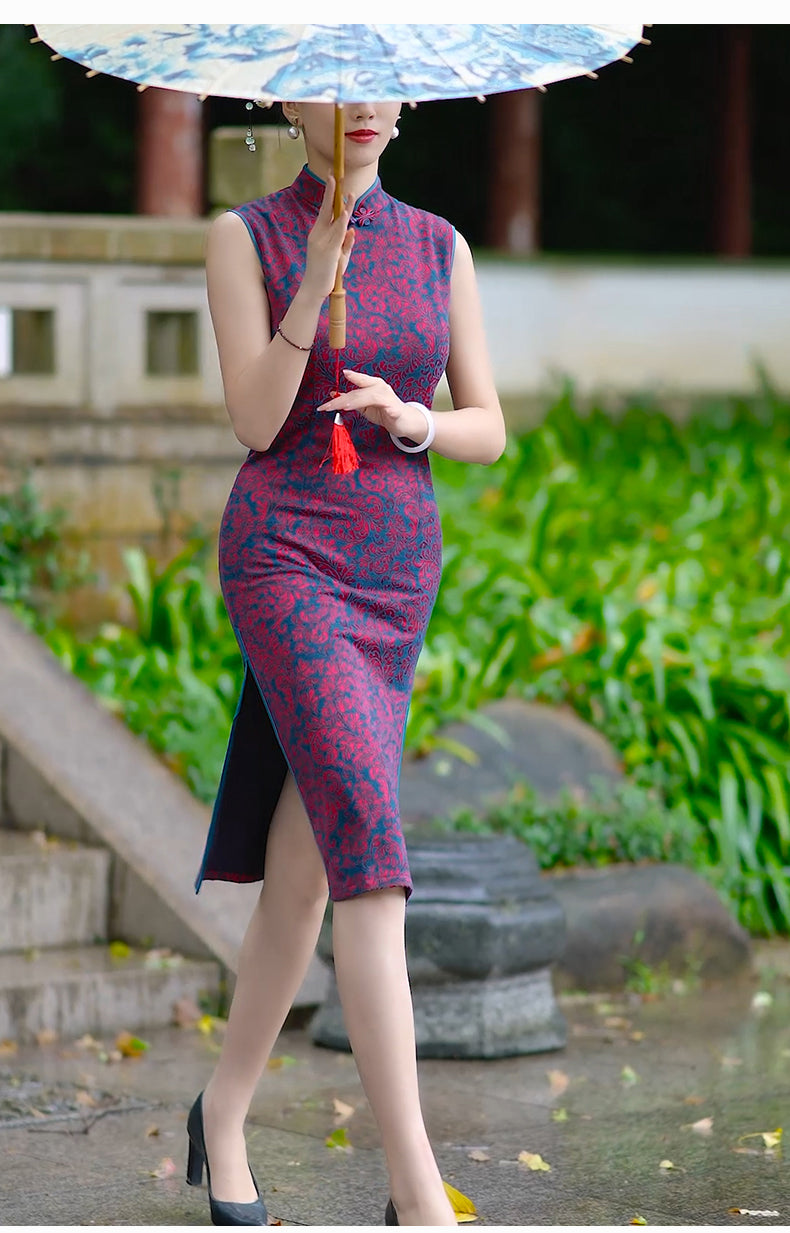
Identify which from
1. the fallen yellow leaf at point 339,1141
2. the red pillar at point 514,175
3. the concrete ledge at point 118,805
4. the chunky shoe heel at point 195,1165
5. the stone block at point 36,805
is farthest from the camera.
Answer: the red pillar at point 514,175

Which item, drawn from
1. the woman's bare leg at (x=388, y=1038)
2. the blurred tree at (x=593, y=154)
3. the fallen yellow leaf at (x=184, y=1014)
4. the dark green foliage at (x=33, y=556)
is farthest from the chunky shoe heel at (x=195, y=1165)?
the blurred tree at (x=593, y=154)

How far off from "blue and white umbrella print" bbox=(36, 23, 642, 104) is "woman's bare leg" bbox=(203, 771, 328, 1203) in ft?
3.61

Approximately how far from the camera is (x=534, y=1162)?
12.6ft

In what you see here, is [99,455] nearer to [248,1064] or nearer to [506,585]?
[506,585]

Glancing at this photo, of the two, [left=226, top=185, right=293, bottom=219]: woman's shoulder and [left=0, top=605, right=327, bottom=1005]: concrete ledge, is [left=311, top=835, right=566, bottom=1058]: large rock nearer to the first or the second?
[left=0, top=605, right=327, bottom=1005]: concrete ledge

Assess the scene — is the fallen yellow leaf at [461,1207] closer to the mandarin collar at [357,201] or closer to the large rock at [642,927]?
the mandarin collar at [357,201]

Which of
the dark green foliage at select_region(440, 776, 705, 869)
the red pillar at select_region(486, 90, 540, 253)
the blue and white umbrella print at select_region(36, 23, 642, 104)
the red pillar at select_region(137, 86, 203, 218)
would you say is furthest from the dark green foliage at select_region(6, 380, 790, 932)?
the red pillar at select_region(486, 90, 540, 253)

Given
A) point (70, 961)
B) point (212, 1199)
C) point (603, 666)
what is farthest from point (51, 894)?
point (603, 666)

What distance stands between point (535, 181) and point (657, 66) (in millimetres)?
1870

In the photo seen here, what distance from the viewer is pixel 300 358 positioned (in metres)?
2.99

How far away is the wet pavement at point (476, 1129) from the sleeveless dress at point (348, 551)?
0.88 meters

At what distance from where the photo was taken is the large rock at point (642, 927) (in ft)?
18.0

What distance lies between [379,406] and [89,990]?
2226 millimetres

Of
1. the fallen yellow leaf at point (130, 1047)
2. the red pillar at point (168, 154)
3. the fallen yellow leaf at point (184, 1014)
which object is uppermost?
the red pillar at point (168, 154)
